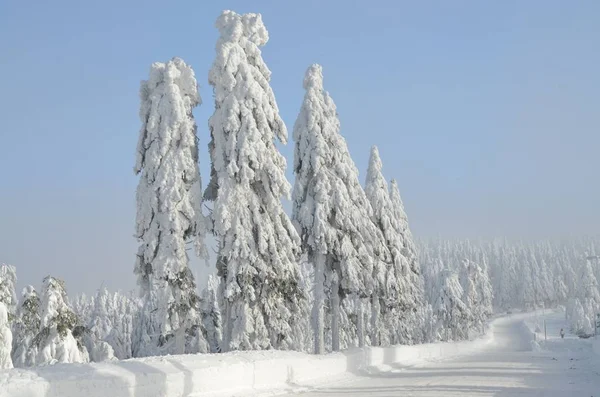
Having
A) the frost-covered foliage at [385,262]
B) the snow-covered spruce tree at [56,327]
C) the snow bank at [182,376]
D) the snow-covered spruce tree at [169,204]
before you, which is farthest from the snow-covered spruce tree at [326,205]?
the snow-covered spruce tree at [56,327]

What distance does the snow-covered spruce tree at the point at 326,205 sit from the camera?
2906 cm

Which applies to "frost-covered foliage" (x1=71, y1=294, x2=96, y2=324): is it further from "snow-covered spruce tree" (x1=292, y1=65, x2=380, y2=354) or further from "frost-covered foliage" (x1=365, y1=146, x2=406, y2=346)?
"snow-covered spruce tree" (x1=292, y1=65, x2=380, y2=354)

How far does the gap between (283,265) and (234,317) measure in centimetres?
285

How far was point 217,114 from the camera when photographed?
81.9ft

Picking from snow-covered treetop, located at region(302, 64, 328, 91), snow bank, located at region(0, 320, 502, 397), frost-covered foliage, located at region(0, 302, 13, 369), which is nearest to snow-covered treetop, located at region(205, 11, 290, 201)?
snow-covered treetop, located at region(302, 64, 328, 91)

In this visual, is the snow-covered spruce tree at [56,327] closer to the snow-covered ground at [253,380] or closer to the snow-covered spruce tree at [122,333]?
the snow-covered ground at [253,380]

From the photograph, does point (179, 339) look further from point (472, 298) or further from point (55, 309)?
point (472, 298)

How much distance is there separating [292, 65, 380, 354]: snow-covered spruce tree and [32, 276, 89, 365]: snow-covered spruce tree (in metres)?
11.7

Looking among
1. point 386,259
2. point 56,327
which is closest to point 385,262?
point 386,259

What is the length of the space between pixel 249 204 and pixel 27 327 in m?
18.3

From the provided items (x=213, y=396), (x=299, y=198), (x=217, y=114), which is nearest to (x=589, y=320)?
(x=299, y=198)

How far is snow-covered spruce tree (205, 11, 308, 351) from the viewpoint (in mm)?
23047

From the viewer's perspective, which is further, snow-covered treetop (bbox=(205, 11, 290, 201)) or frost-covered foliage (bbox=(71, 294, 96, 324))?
frost-covered foliage (bbox=(71, 294, 96, 324))

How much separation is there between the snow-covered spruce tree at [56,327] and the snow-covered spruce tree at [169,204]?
19.1 feet
